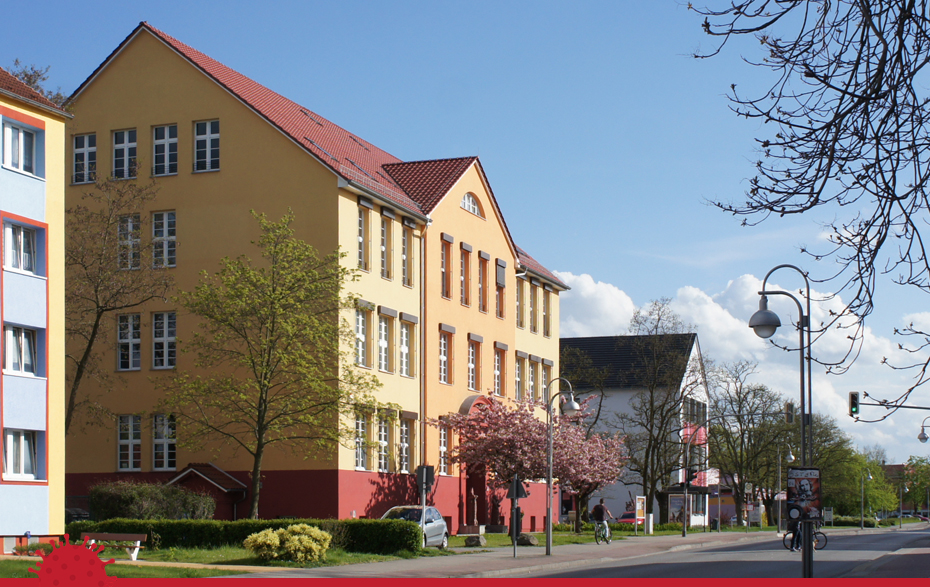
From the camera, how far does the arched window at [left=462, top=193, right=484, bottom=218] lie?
48.6 meters

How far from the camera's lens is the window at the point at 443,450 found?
4481cm

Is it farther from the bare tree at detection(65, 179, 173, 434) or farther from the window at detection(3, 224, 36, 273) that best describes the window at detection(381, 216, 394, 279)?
the window at detection(3, 224, 36, 273)

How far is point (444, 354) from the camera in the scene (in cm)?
4625

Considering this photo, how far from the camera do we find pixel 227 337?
113 feet

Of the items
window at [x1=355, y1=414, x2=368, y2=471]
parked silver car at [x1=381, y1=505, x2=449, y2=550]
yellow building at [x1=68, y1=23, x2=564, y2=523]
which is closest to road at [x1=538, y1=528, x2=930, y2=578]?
parked silver car at [x1=381, y1=505, x2=449, y2=550]

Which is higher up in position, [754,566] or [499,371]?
[499,371]

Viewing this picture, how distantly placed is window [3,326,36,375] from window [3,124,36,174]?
4435 millimetres

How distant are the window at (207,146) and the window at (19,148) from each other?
945cm

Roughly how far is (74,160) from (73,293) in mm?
6903

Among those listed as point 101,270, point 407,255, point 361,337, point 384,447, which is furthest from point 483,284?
point 101,270

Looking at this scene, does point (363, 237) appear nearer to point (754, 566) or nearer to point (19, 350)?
point (19, 350)

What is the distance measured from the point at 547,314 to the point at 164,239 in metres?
24.4

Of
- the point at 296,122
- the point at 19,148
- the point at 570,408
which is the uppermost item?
the point at 296,122

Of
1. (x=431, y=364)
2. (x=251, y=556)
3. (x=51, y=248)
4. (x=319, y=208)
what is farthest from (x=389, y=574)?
(x=431, y=364)
